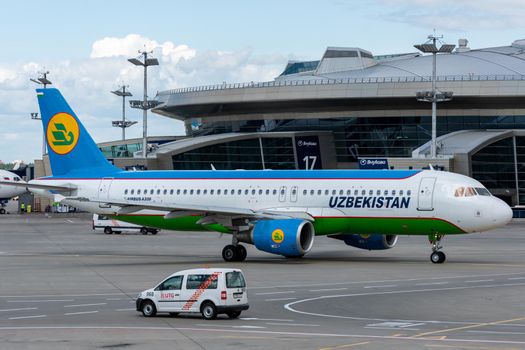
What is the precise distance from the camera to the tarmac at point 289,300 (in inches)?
985

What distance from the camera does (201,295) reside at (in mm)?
29375

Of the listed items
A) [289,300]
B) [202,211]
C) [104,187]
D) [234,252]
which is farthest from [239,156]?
[289,300]

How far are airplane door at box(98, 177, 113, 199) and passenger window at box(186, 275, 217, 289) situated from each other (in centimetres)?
2762

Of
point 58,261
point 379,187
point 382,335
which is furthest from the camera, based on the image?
point 58,261

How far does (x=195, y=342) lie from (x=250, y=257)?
3049cm

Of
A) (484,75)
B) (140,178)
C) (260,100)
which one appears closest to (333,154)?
(260,100)

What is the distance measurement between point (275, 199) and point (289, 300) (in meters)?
18.1

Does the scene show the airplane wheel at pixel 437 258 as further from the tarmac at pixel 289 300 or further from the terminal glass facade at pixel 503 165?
the terminal glass facade at pixel 503 165

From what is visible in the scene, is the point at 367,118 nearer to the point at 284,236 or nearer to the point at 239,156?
the point at 239,156

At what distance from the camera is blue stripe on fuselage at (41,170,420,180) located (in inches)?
1971

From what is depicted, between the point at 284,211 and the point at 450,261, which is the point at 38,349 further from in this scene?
the point at 450,261

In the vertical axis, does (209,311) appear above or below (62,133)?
below

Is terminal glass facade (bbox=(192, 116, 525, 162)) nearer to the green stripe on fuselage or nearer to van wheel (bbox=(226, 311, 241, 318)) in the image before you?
the green stripe on fuselage

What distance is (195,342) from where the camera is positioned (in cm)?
2462
